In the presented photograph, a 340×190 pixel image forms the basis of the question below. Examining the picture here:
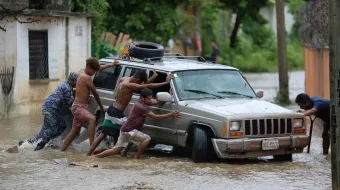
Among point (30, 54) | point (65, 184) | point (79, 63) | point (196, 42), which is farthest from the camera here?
point (196, 42)

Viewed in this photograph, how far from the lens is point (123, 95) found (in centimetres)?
1334

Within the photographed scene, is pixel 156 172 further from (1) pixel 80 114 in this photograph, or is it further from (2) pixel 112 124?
(1) pixel 80 114

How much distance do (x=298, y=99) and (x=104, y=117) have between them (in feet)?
11.3

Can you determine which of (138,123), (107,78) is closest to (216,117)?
(138,123)

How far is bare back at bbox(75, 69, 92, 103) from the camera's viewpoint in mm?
13703

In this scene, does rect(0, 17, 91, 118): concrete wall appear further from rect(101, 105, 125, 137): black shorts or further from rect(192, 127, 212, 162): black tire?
rect(192, 127, 212, 162): black tire

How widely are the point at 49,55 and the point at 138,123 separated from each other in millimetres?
8273

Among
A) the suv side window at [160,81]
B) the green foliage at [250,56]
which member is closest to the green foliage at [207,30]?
the green foliage at [250,56]

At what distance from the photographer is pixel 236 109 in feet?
41.1

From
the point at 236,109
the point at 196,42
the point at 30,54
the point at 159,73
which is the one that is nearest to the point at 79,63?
the point at 30,54

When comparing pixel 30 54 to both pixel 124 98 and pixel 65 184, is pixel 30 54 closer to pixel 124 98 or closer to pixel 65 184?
pixel 124 98

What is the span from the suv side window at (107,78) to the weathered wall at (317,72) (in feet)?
25.8

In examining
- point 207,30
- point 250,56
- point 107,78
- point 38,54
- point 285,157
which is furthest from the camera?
point 250,56

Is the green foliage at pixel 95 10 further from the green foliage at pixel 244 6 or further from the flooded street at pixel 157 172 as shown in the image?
the green foliage at pixel 244 6
